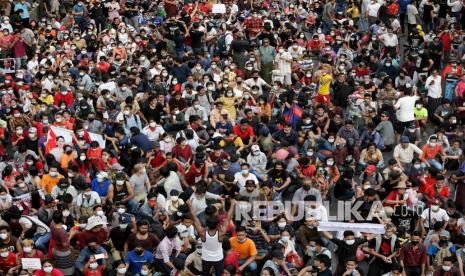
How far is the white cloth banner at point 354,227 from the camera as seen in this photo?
15.9 meters

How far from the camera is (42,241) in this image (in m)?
16.2

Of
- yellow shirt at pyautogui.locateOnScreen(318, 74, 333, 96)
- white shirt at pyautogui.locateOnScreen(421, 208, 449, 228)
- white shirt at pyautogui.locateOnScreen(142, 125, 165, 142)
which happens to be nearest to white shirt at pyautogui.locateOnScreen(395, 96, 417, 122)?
yellow shirt at pyautogui.locateOnScreen(318, 74, 333, 96)

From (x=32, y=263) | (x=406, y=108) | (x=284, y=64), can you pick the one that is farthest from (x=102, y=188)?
(x=284, y=64)

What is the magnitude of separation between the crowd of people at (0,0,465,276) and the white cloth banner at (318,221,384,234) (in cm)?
4

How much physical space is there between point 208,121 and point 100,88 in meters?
2.74

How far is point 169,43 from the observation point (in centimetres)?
2458

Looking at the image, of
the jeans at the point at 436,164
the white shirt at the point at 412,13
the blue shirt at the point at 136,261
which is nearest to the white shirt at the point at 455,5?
the white shirt at the point at 412,13

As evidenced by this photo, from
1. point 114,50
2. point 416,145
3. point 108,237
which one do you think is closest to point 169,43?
point 114,50

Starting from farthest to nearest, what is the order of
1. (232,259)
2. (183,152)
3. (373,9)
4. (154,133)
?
(373,9), (154,133), (183,152), (232,259)

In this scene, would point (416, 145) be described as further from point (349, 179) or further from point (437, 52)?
point (437, 52)

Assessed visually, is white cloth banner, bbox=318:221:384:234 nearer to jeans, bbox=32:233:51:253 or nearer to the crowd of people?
the crowd of people

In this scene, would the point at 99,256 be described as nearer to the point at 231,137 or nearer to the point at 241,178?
the point at 241,178

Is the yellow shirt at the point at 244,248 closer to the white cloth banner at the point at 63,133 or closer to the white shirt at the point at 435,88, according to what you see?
the white cloth banner at the point at 63,133

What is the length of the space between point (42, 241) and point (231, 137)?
4687 millimetres
